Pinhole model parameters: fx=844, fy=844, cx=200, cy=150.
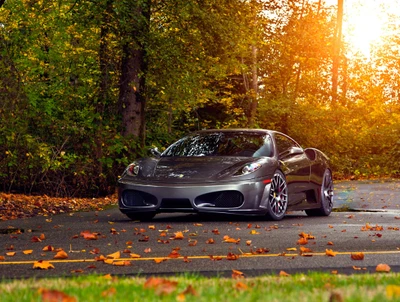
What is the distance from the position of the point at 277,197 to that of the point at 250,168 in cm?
81

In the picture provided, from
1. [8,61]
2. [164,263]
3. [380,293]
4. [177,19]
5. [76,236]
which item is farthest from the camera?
[177,19]

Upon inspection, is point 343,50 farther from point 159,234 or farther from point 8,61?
point 159,234

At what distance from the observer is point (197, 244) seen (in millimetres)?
9445

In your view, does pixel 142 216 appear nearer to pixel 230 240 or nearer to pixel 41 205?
pixel 230 240

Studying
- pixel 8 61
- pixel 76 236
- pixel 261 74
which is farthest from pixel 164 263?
pixel 261 74

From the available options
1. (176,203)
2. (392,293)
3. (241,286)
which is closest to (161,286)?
(241,286)

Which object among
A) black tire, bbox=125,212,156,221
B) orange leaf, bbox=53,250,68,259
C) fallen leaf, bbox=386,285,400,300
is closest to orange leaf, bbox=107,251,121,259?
orange leaf, bbox=53,250,68,259

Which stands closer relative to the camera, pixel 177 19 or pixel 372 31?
pixel 177 19

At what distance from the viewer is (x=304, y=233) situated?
10.4m

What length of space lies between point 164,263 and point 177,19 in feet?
43.6

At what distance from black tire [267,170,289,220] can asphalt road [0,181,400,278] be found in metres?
0.18

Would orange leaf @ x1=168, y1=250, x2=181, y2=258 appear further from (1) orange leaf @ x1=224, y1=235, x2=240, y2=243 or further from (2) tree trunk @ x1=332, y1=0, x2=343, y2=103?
(2) tree trunk @ x1=332, y1=0, x2=343, y2=103

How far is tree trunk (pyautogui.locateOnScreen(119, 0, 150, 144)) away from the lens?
2009 centimetres

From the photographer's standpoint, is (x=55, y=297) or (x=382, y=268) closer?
(x=55, y=297)
